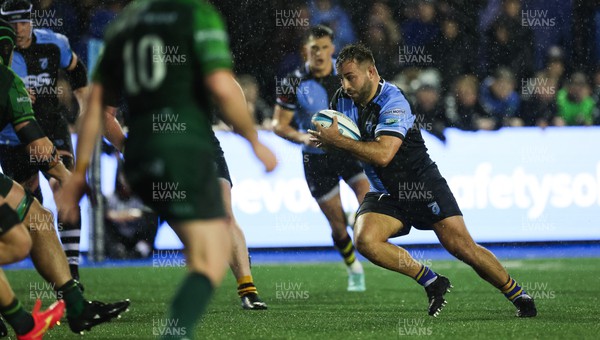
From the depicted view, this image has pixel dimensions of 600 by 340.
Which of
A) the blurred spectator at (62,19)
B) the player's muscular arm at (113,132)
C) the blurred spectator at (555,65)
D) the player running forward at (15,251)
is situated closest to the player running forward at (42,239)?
the player running forward at (15,251)

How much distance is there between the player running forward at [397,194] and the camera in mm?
7215

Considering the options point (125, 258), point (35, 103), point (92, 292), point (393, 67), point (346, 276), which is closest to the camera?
point (35, 103)

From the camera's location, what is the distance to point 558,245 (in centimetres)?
1314

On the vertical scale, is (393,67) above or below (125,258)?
above

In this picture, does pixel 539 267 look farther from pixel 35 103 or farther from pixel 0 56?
pixel 0 56

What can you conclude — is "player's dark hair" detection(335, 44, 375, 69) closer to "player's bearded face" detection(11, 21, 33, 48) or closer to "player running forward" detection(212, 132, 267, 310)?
"player running forward" detection(212, 132, 267, 310)

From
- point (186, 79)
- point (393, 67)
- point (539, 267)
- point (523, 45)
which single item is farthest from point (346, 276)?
point (186, 79)

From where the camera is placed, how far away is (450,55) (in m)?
14.4

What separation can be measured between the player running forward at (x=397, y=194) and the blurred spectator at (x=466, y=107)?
607 cm

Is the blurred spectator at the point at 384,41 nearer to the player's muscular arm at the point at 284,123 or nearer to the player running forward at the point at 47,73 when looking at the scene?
the player's muscular arm at the point at 284,123

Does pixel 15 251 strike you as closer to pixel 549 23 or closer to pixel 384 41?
pixel 384 41

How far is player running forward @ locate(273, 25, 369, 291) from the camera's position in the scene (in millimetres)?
9836

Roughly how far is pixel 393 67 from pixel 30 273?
17.7 feet

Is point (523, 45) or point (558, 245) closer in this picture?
point (558, 245)
